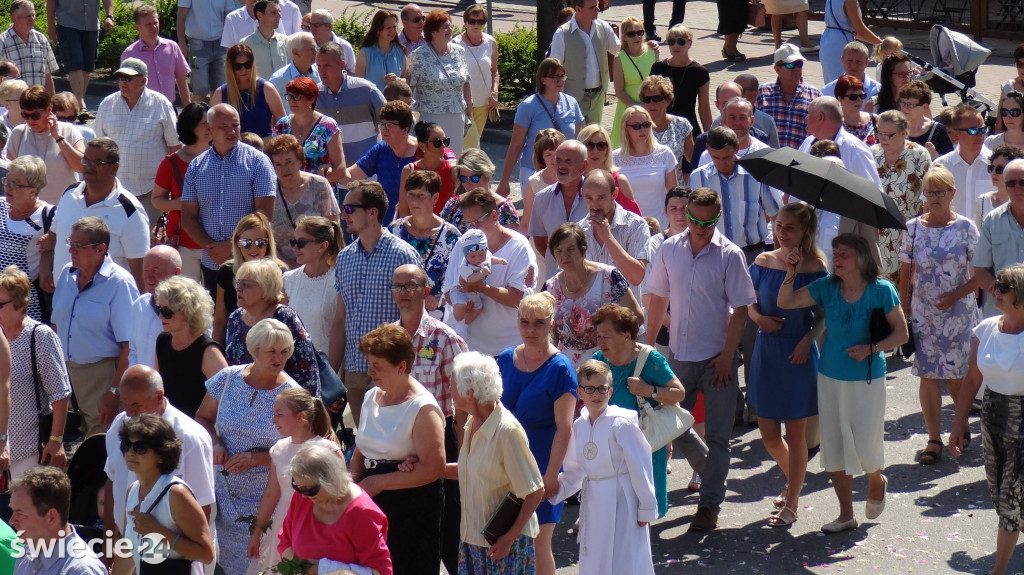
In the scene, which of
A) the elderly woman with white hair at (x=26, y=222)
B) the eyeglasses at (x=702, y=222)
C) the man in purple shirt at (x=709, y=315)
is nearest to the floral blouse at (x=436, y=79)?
the elderly woman with white hair at (x=26, y=222)

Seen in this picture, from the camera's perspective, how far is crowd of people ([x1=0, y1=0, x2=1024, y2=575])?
6621 millimetres

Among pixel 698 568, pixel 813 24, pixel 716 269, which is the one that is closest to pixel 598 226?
pixel 716 269

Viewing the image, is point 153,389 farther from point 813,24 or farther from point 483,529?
point 813,24

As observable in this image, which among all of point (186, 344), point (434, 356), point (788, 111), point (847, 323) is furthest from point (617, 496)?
point (788, 111)

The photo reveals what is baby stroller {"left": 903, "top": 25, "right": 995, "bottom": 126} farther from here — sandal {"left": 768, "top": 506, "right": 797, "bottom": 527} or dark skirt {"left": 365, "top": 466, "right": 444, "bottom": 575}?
dark skirt {"left": 365, "top": 466, "right": 444, "bottom": 575}

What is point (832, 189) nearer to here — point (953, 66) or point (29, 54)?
point (953, 66)

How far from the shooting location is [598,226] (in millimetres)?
8578

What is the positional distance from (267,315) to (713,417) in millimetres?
2700

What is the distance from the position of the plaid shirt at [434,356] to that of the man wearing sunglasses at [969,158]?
4896mm

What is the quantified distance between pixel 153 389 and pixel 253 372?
1.79ft

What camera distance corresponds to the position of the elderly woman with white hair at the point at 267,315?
7.37 meters

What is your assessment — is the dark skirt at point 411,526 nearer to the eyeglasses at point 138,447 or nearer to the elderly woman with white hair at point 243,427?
the elderly woman with white hair at point 243,427

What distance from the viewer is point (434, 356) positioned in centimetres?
746

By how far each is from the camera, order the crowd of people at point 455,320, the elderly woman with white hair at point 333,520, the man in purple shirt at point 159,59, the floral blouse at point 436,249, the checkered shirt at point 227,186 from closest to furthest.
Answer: the elderly woman with white hair at point 333,520
the crowd of people at point 455,320
the floral blouse at point 436,249
the checkered shirt at point 227,186
the man in purple shirt at point 159,59
